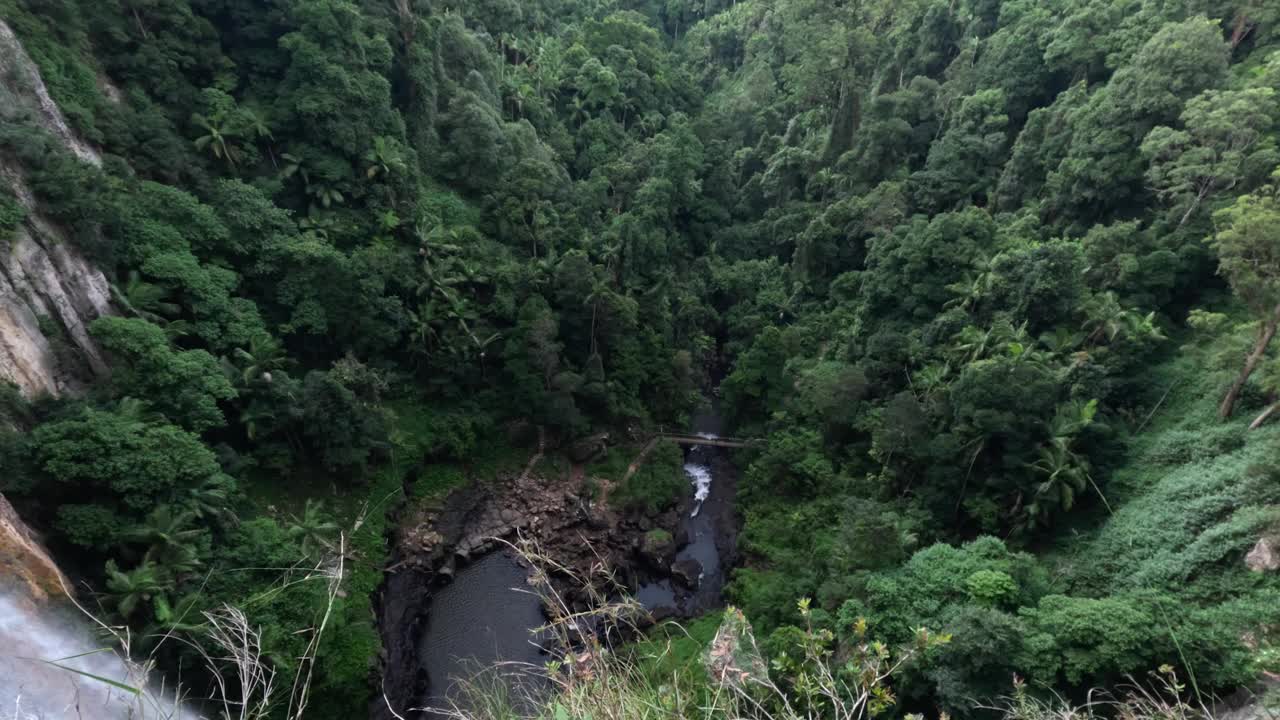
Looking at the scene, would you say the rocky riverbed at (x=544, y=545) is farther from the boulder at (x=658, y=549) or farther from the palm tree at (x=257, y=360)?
the palm tree at (x=257, y=360)

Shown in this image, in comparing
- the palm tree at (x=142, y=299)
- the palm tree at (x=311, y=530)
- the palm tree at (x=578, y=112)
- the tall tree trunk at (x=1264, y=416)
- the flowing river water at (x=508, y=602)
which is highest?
the palm tree at (x=578, y=112)

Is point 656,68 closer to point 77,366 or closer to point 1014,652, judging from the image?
point 77,366

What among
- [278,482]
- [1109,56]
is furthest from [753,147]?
[278,482]

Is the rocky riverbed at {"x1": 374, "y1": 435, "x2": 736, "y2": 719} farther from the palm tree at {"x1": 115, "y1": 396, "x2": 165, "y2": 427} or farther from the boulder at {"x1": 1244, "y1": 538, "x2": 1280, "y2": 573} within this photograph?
the boulder at {"x1": 1244, "y1": 538, "x2": 1280, "y2": 573}

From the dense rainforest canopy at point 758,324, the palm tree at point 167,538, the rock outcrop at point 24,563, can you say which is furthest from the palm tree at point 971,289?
the rock outcrop at point 24,563

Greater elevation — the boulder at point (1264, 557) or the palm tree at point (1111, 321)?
the palm tree at point (1111, 321)

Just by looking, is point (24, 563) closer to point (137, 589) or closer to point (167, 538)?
point (137, 589)

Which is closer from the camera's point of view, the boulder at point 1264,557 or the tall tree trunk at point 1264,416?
the boulder at point 1264,557

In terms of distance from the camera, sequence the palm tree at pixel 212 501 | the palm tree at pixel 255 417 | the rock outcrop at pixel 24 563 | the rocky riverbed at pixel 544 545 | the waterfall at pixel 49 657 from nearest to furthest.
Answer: the waterfall at pixel 49 657 < the rock outcrop at pixel 24 563 < the palm tree at pixel 212 501 < the palm tree at pixel 255 417 < the rocky riverbed at pixel 544 545
